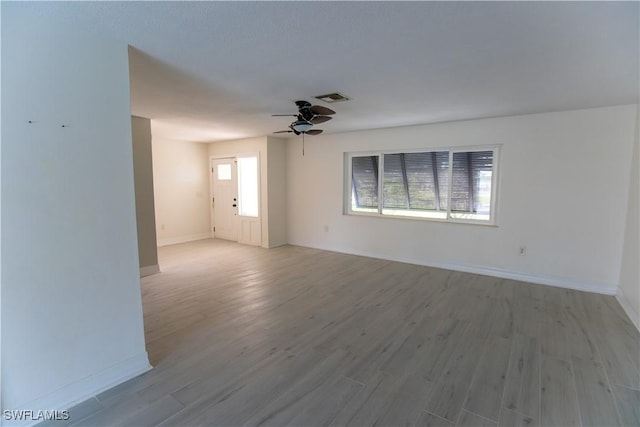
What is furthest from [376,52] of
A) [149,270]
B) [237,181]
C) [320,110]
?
[237,181]

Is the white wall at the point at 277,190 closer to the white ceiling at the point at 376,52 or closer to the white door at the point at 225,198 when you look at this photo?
the white door at the point at 225,198

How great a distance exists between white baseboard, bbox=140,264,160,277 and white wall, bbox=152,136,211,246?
224 centimetres

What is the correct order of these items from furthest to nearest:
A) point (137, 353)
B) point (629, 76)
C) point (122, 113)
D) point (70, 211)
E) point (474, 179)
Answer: point (474, 179) < point (629, 76) < point (137, 353) < point (122, 113) < point (70, 211)

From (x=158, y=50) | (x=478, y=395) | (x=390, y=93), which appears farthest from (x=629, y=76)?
(x=158, y=50)

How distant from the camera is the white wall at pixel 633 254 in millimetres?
3221

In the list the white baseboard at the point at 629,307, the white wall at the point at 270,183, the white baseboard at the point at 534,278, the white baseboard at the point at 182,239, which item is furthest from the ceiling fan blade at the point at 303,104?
the white baseboard at the point at 182,239

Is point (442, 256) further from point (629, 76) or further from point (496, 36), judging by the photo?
point (496, 36)

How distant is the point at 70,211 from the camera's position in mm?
1949

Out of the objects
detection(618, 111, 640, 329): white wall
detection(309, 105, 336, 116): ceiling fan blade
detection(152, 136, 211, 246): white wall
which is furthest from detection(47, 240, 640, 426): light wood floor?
detection(152, 136, 211, 246): white wall

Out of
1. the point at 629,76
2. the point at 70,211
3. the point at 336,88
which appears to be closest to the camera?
the point at 70,211

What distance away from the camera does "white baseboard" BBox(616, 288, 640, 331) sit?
3068 mm

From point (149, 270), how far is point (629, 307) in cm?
630

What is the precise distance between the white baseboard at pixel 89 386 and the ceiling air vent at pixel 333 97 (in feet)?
9.91

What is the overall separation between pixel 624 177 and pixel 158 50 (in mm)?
5347
